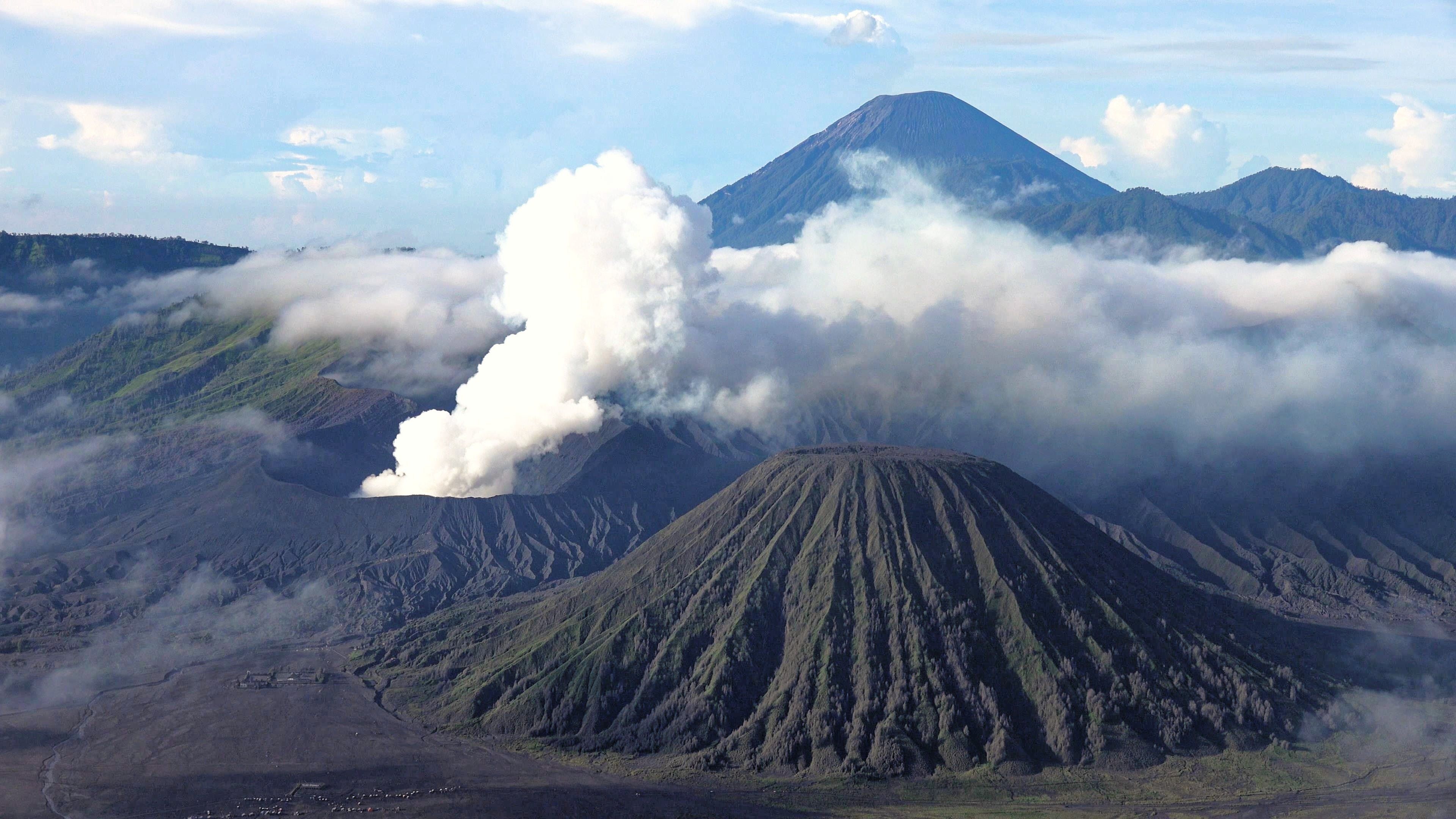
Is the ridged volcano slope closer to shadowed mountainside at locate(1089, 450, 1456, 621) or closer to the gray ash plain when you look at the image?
the gray ash plain

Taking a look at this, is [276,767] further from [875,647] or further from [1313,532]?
[1313,532]

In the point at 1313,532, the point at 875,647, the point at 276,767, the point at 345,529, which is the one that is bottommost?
the point at 276,767

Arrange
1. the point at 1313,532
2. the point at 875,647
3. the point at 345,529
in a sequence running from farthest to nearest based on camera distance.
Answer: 1. the point at 1313,532
2. the point at 345,529
3. the point at 875,647

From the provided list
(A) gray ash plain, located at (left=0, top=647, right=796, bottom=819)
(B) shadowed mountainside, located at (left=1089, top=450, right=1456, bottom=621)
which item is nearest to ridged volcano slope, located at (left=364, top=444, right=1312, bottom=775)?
(A) gray ash plain, located at (left=0, top=647, right=796, bottom=819)

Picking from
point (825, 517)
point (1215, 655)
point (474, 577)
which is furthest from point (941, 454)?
point (474, 577)

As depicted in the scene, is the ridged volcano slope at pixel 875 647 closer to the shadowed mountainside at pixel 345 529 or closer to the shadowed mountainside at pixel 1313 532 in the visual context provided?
the shadowed mountainside at pixel 345 529

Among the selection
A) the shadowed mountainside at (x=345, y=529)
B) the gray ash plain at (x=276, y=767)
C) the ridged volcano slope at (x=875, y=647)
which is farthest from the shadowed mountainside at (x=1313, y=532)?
the gray ash plain at (x=276, y=767)

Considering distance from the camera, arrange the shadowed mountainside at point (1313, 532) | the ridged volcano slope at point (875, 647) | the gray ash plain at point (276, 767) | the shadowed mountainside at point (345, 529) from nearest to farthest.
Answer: the gray ash plain at point (276, 767) → the ridged volcano slope at point (875, 647) → the shadowed mountainside at point (345, 529) → the shadowed mountainside at point (1313, 532)

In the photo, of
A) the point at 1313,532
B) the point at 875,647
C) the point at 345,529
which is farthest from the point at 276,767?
the point at 1313,532

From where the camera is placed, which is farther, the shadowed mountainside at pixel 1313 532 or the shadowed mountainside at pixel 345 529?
the shadowed mountainside at pixel 1313 532

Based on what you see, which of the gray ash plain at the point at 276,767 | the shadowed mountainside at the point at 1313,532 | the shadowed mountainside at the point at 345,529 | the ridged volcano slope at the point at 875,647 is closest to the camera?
the gray ash plain at the point at 276,767
